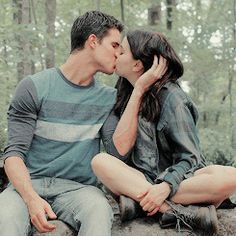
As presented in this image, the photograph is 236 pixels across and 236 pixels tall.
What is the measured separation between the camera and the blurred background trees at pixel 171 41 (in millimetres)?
8258

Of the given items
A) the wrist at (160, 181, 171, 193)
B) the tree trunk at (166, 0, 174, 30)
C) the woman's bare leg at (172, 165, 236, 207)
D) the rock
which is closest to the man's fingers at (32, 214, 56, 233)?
the rock

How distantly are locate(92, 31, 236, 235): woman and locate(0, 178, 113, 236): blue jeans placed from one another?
0.72ft

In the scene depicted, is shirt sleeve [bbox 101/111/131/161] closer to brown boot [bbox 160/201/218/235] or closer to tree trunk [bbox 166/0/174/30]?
brown boot [bbox 160/201/218/235]

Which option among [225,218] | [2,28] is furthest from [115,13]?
[225,218]

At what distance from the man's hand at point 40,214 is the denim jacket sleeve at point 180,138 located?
2.68 ft

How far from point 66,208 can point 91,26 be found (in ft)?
4.72

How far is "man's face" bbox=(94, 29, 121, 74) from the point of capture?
354 cm

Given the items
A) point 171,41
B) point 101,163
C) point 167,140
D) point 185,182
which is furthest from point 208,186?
point 171,41

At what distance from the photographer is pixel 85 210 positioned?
287 cm

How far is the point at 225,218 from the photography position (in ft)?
10.9

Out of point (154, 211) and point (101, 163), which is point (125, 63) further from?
point (154, 211)

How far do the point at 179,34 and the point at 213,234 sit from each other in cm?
766

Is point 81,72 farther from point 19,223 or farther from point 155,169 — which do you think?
point 19,223

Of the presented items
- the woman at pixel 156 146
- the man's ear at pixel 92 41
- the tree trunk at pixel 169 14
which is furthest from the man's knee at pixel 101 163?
the tree trunk at pixel 169 14
